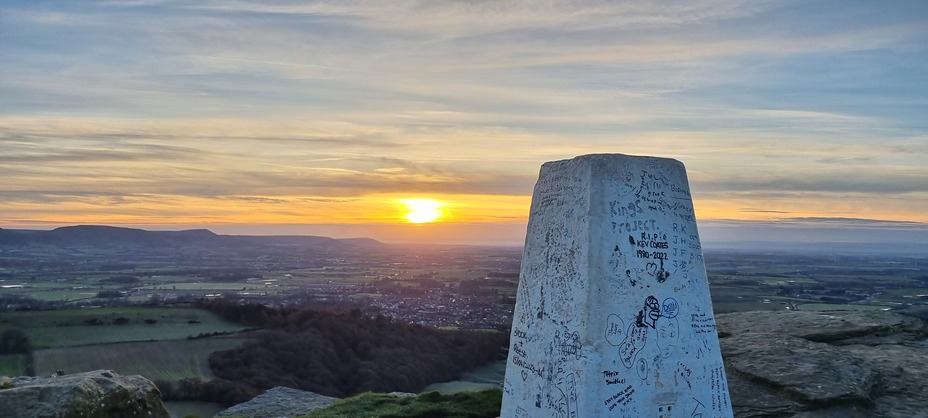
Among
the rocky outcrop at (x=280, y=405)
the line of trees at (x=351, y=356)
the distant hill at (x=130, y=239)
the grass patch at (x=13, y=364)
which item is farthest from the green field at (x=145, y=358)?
the distant hill at (x=130, y=239)

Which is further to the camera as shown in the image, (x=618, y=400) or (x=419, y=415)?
(x=419, y=415)

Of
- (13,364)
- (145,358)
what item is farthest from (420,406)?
(13,364)

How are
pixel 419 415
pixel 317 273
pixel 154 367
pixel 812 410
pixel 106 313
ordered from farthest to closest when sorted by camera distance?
pixel 317 273 → pixel 106 313 → pixel 154 367 → pixel 419 415 → pixel 812 410

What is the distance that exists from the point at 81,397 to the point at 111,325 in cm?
3545

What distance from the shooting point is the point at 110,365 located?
31734 millimetres

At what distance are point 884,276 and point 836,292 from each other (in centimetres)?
2666

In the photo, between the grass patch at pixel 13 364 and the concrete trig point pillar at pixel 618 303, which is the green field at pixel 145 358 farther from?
the concrete trig point pillar at pixel 618 303

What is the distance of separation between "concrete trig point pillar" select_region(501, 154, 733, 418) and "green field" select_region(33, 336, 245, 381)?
82.9ft

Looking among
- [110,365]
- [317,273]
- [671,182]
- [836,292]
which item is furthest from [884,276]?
[671,182]

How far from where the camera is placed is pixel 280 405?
1398cm

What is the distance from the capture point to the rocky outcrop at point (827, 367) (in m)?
7.88

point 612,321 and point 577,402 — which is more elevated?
point 612,321

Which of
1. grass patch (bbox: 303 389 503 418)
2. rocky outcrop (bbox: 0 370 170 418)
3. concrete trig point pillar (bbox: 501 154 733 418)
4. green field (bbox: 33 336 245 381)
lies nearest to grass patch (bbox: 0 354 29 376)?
green field (bbox: 33 336 245 381)

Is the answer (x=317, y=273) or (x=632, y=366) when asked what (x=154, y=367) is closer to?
(x=632, y=366)
